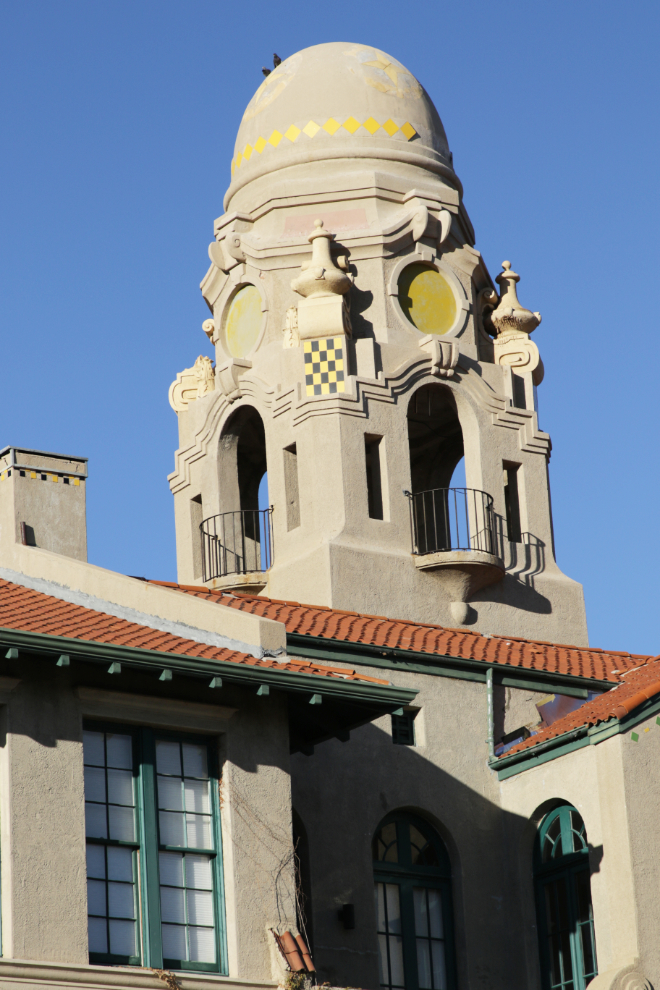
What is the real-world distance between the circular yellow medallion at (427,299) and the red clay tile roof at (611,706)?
11.7 meters

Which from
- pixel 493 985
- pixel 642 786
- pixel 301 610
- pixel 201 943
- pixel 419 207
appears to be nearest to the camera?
pixel 201 943

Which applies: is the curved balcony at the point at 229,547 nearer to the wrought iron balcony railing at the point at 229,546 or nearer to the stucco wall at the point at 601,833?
the wrought iron balcony railing at the point at 229,546

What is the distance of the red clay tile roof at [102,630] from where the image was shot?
64.4 feet

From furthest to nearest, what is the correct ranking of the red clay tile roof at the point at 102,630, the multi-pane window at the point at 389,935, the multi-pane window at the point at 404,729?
the multi-pane window at the point at 404,729, the multi-pane window at the point at 389,935, the red clay tile roof at the point at 102,630

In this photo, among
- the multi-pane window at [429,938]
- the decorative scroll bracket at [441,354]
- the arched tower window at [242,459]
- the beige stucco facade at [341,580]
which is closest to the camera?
the beige stucco facade at [341,580]

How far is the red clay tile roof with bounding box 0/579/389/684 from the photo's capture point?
19.6 meters

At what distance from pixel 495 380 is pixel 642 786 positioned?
1524 centimetres

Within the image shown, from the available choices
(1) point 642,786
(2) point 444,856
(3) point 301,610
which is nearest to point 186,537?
(3) point 301,610

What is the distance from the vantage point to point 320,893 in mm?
24500

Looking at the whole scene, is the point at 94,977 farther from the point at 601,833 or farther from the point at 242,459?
the point at 242,459

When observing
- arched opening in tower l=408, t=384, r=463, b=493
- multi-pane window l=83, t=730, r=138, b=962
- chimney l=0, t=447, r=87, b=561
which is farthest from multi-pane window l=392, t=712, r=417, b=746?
arched opening in tower l=408, t=384, r=463, b=493

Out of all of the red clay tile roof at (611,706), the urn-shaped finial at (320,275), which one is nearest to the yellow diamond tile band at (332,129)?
the urn-shaped finial at (320,275)

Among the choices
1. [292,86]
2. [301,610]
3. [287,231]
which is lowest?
[301,610]

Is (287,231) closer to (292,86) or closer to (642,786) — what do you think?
(292,86)
